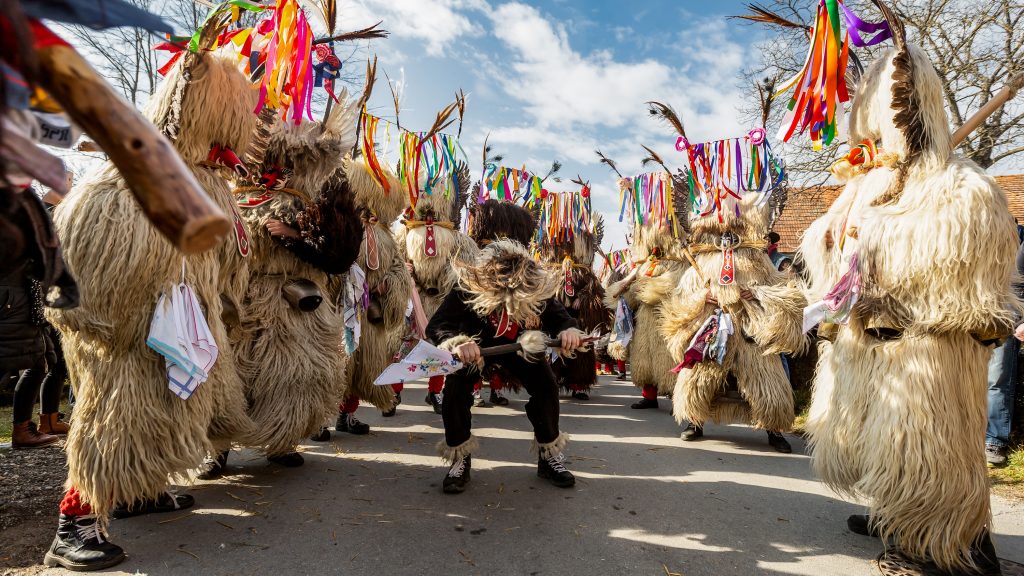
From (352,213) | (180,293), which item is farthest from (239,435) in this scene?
(352,213)

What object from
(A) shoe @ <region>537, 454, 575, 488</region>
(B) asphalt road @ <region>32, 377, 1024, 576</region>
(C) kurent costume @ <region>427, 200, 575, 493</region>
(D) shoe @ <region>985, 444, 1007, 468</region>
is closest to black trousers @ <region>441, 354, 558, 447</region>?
(C) kurent costume @ <region>427, 200, 575, 493</region>

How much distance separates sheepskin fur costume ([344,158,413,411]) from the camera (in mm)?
4145

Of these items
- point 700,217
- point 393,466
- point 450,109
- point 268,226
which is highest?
point 450,109

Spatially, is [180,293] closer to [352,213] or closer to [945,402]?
[352,213]

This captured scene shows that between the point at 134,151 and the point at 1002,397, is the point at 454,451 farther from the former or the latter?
the point at 1002,397

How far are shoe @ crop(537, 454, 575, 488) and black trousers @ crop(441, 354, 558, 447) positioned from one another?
117 mm

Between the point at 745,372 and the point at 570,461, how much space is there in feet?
5.02

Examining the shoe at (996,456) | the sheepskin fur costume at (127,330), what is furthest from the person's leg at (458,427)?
the shoe at (996,456)

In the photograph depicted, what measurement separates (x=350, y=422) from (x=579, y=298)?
3175 millimetres

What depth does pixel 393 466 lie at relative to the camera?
3547 mm

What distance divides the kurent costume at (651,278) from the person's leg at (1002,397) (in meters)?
2.31

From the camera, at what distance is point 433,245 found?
17.6 feet

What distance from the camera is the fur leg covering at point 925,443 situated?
6.88ft

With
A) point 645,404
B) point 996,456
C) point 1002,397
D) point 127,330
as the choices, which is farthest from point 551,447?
point 1002,397
